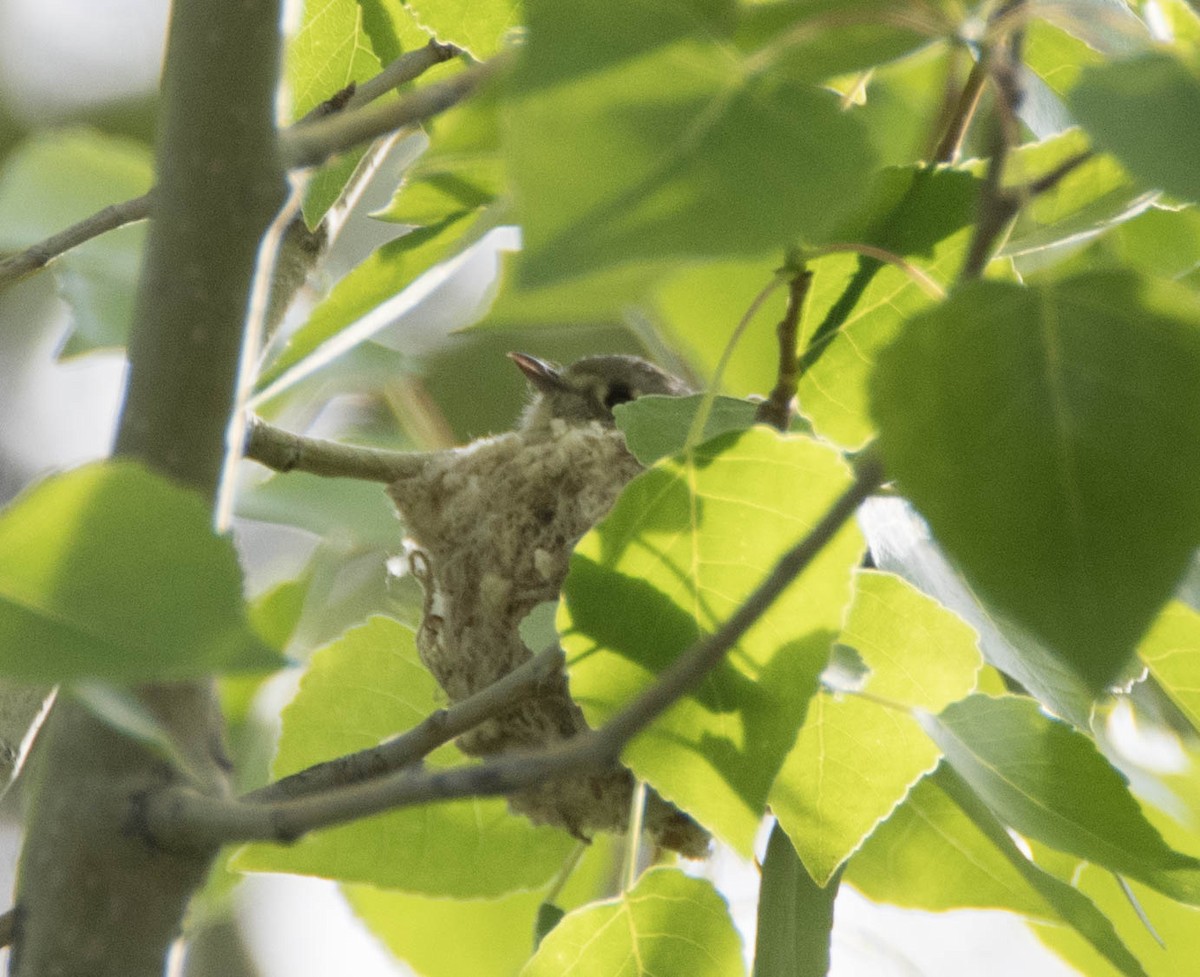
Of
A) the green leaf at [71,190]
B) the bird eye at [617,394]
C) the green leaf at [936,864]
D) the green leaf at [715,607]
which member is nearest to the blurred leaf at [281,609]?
the green leaf at [71,190]

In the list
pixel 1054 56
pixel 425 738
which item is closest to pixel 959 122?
pixel 1054 56

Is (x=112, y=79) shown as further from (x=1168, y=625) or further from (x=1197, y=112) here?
(x=1197, y=112)

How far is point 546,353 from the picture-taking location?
5023mm

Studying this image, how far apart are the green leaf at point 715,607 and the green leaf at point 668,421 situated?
0.14 m

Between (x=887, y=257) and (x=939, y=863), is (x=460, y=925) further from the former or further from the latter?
(x=887, y=257)

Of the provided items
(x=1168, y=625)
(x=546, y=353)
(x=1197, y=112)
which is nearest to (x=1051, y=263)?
(x=1168, y=625)

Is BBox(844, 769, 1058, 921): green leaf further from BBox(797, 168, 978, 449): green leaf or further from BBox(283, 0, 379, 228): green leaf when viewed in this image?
BBox(283, 0, 379, 228): green leaf

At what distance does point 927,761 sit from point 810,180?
0.72 meters

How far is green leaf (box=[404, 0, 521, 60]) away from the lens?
4.45ft

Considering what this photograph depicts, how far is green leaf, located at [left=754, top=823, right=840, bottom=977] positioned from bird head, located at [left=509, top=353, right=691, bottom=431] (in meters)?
1.81

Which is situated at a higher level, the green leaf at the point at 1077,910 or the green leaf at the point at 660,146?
the green leaf at the point at 660,146

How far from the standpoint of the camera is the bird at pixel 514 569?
6.42ft

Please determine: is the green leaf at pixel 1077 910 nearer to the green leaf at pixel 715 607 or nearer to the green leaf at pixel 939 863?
the green leaf at pixel 939 863

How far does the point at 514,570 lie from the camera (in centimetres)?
206
